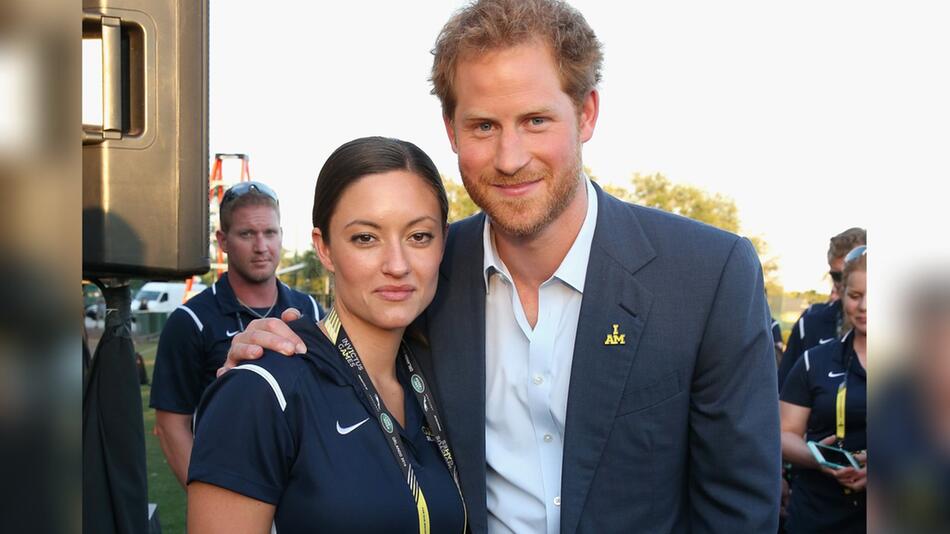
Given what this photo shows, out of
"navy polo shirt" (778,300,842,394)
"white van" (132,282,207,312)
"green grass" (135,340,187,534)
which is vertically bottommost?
"white van" (132,282,207,312)

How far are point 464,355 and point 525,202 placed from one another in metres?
0.45

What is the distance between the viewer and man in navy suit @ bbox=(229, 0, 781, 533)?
6.73ft

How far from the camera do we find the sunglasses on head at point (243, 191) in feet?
16.8

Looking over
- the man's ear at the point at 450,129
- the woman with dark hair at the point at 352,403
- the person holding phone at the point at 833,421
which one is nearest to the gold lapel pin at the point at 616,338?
the woman with dark hair at the point at 352,403

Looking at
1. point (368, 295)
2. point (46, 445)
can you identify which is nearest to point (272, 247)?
point (368, 295)

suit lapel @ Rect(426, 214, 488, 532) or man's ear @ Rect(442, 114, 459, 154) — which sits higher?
man's ear @ Rect(442, 114, 459, 154)

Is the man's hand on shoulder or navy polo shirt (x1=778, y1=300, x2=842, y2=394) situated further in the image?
navy polo shirt (x1=778, y1=300, x2=842, y2=394)

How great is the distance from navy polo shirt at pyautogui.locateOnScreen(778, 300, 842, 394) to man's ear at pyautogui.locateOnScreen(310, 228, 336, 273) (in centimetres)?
396

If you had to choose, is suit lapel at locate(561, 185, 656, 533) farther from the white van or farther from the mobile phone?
the white van

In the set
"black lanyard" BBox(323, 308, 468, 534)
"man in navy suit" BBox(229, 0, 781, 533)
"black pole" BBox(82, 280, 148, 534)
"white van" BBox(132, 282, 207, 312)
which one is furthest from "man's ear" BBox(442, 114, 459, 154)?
"white van" BBox(132, 282, 207, 312)

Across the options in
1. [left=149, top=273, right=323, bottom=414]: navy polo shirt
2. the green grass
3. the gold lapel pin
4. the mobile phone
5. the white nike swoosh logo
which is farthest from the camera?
the green grass

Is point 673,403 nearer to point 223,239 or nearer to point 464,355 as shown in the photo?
point 464,355

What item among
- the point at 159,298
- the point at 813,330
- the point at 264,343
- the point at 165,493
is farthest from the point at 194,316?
the point at 159,298

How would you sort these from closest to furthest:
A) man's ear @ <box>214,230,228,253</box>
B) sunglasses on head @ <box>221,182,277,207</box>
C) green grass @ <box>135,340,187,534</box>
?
1. man's ear @ <box>214,230,228,253</box>
2. sunglasses on head @ <box>221,182,277,207</box>
3. green grass @ <box>135,340,187,534</box>
